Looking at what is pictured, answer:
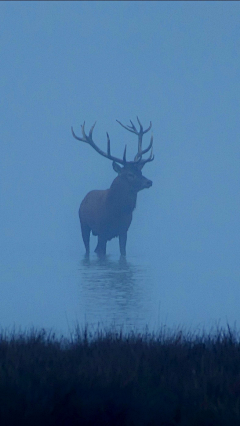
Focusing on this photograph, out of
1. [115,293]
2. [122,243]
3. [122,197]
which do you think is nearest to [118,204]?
[122,197]

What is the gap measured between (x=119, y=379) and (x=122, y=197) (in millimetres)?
10309

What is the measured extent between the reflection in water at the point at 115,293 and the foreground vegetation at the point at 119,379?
678 millimetres

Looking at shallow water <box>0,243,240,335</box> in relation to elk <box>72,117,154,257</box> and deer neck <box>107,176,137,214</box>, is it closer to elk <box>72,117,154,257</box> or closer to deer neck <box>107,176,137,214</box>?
elk <box>72,117,154,257</box>

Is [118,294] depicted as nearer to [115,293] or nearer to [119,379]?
[115,293]

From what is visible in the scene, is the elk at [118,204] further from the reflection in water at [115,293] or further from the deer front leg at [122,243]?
the reflection in water at [115,293]

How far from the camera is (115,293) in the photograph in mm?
8758

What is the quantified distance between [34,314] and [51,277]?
379 cm

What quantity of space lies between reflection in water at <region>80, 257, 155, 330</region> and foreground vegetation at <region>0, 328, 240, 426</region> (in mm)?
678

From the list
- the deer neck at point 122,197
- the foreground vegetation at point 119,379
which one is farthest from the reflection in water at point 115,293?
the deer neck at point 122,197

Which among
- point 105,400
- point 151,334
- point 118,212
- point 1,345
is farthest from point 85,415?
point 118,212

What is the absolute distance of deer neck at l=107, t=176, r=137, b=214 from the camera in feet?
44.7

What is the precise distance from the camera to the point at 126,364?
12.4 ft

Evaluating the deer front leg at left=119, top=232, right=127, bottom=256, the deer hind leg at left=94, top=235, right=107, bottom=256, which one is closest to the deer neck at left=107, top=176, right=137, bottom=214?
the deer front leg at left=119, top=232, right=127, bottom=256

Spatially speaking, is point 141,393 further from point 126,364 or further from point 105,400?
point 126,364
